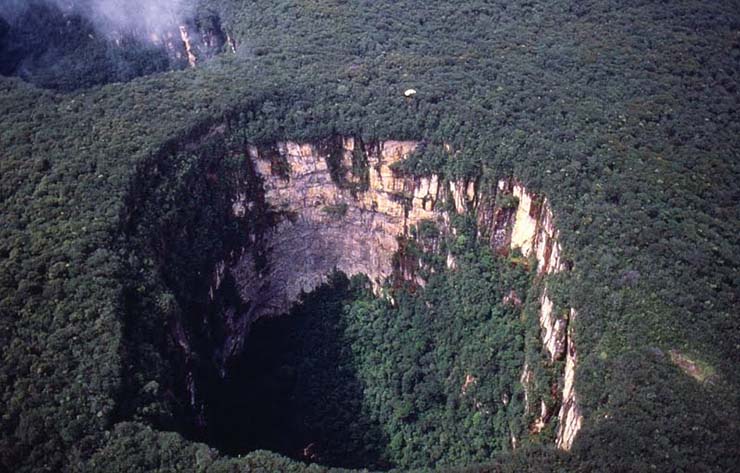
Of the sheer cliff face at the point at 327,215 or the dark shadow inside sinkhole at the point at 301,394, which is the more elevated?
the sheer cliff face at the point at 327,215

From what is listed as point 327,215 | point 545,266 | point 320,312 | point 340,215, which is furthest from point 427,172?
point 320,312

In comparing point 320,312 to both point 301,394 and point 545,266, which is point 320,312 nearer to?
point 301,394

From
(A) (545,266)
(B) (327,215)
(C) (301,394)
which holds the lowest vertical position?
(C) (301,394)

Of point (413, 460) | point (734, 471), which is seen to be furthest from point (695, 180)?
point (413, 460)

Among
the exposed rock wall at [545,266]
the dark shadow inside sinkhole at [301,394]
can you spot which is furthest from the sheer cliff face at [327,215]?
the exposed rock wall at [545,266]

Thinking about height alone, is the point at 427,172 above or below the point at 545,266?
above

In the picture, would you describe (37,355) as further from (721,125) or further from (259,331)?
(721,125)

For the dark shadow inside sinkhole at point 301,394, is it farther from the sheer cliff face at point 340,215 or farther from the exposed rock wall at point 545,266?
the exposed rock wall at point 545,266

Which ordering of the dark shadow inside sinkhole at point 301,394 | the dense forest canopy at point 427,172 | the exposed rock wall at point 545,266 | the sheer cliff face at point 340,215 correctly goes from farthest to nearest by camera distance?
the sheer cliff face at point 340,215, the dark shadow inside sinkhole at point 301,394, the exposed rock wall at point 545,266, the dense forest canopy at point 427,172
